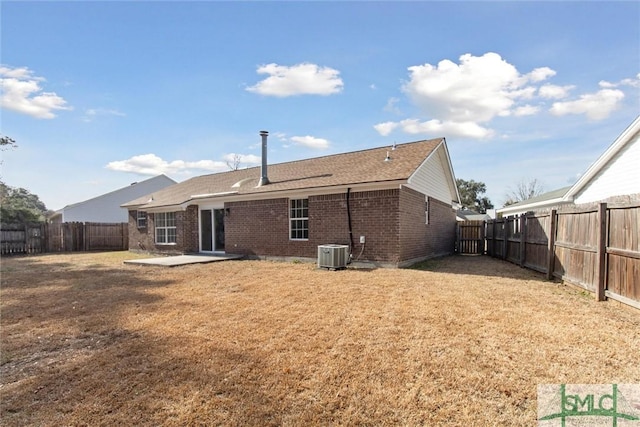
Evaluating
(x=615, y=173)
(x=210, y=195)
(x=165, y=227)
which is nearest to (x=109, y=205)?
(x=165, y=227)

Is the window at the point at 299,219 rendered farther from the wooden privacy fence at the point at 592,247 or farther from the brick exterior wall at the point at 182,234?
the wooden privacy fence at the point at 592,247

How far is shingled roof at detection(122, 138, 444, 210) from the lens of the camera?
11.4 m

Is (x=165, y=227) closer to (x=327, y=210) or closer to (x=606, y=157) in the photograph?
(x=327, y=210)

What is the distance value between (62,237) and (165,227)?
8.91 metres

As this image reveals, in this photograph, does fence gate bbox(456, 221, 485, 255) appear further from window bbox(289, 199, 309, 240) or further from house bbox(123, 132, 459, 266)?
window bbox(289, 199, 309, 240)

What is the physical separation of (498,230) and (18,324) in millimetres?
16375

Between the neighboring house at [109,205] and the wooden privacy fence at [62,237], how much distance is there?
812 centimetres

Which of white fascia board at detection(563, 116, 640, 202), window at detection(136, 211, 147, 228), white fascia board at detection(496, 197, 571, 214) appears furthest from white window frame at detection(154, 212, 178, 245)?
white fascia board at detection(496, 197, 571, 214)

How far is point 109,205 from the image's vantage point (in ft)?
100.0

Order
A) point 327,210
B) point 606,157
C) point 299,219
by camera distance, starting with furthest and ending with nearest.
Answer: point 299,219
point 606,157
point 327,210

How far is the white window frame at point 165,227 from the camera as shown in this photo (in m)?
17.9

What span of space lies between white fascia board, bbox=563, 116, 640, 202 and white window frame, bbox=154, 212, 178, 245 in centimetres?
1962

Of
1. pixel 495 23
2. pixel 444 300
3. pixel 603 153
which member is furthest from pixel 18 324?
pixel 603 153

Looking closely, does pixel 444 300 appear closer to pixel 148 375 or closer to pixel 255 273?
pixel 148 375
